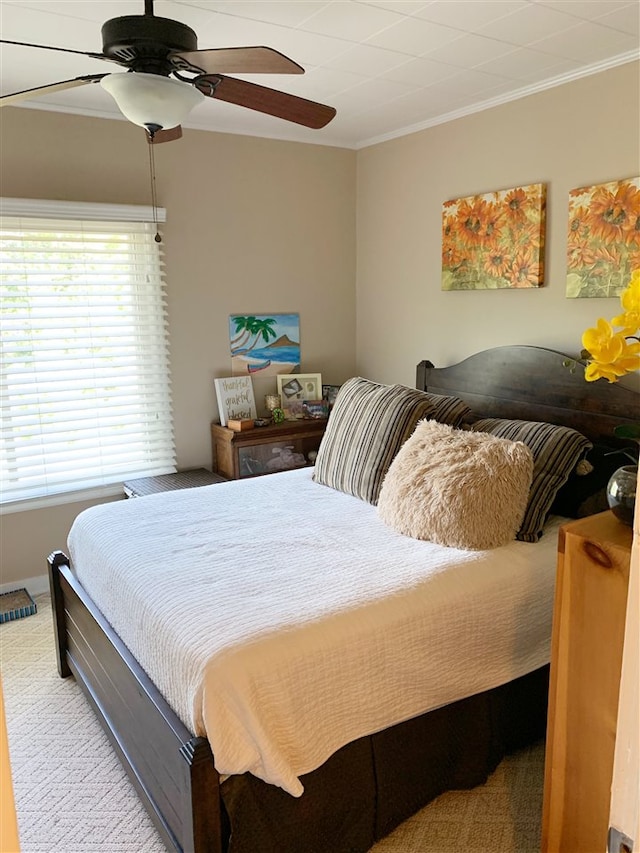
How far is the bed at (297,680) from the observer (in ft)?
5.35

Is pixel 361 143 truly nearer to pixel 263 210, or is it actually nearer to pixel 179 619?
pixel 263 210

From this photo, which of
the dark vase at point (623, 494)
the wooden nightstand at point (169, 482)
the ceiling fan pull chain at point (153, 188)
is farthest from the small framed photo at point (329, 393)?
the dark vase at point (623, 494)

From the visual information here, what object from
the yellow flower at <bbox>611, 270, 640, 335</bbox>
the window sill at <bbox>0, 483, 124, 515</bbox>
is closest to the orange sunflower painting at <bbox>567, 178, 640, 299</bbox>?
the yellow flower at <bbox>611, 270, 640, 335</bbox>

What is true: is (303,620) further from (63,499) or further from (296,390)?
(296,390)

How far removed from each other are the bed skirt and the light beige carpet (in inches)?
2.1

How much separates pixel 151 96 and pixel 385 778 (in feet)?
6.48

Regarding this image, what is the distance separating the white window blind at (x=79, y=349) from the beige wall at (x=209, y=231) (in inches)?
4.4

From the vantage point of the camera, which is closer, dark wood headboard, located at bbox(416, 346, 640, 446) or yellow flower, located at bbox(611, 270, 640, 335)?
yellow flower, located at bbox(611, 270, 640, 335)

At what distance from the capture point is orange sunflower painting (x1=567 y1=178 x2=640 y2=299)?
8.73ft

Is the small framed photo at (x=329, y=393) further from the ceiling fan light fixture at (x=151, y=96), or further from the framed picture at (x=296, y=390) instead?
the ceiling fan light fixture at (x=151, y=96)

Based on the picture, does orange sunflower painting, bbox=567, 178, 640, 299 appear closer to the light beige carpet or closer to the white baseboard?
the light beige carpet

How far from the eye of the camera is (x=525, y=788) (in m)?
2.14

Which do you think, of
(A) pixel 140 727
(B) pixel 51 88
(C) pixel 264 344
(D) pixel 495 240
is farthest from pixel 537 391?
(B) pixel 51 88

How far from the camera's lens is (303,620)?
1.80 meters
